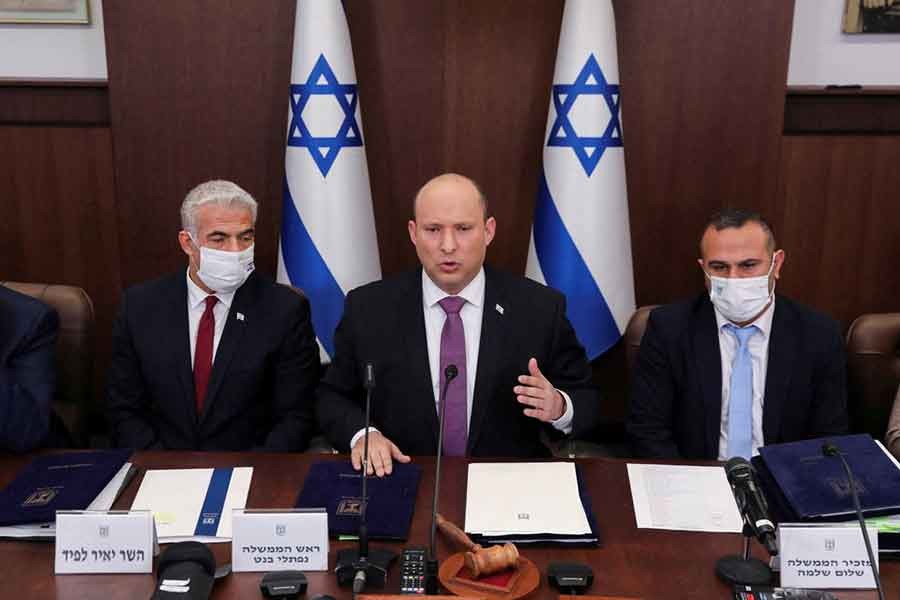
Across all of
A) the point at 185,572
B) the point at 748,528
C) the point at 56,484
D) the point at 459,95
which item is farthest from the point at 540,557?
the point at 459,95

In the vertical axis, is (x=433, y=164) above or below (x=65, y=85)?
below

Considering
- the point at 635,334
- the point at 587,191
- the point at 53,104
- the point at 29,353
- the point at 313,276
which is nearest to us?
the point at 29,353

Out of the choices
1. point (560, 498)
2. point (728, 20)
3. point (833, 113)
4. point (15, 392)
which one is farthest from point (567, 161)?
point (15, 392)

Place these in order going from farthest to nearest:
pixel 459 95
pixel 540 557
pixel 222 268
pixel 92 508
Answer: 1. pixel 459 95
2. pixel 222 268
3. pixel 92 508
4. pixel 540 557

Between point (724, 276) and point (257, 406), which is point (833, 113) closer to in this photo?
point (724, 276)

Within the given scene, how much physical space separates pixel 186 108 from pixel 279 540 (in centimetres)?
205

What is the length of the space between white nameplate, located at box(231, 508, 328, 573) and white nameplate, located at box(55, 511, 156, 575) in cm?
15

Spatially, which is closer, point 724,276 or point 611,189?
point 724,276

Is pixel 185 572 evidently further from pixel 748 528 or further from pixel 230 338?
pixel 230 338

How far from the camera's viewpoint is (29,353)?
2141mm

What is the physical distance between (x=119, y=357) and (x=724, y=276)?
5.30 ft

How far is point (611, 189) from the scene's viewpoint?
2865 millimetres

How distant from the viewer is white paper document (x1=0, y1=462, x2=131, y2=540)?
1523 mm

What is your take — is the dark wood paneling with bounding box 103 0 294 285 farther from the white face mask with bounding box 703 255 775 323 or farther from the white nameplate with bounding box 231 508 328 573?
the white nameplate with bounding box 231 508 328 573
